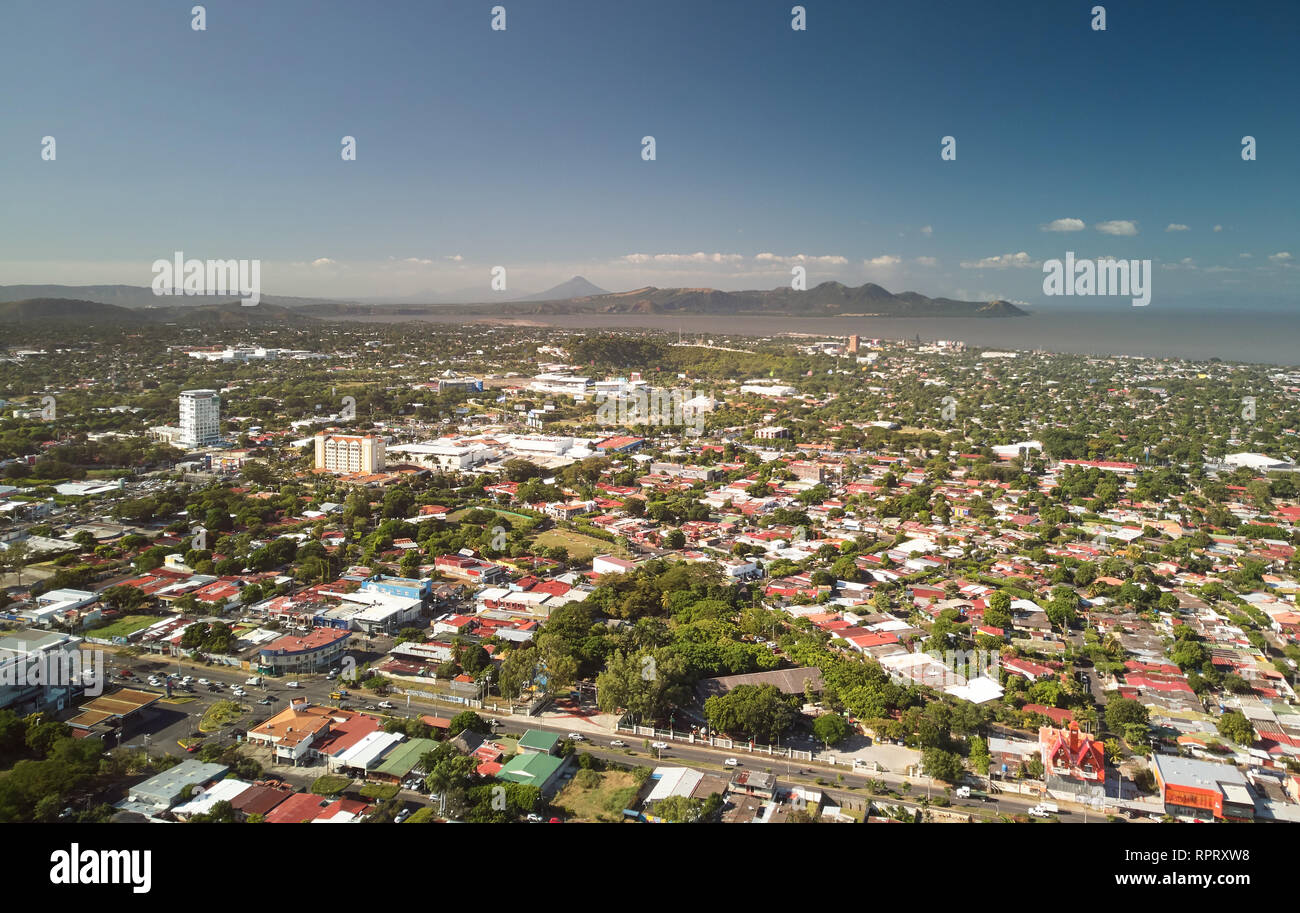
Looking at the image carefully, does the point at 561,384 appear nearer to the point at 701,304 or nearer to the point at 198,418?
the point at 198,418

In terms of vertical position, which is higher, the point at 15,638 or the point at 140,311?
Answer: the point at 140,311

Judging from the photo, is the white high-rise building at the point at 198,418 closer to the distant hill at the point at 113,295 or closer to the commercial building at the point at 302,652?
the commercial building at the point at 302,652

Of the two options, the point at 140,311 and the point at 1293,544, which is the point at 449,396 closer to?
the point at 1293,544

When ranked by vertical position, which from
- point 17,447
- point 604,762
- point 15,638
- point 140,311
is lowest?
point 604,762

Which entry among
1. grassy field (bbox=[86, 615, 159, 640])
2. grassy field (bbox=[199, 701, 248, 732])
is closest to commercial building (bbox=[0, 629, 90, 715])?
grassy field (bbox=[86, 615, 159, 640])

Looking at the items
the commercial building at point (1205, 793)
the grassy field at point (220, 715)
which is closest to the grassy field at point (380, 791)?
the grassy field at point (220, 715)

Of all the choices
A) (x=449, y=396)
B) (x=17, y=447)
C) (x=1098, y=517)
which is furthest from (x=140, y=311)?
(x=1098, y=517)

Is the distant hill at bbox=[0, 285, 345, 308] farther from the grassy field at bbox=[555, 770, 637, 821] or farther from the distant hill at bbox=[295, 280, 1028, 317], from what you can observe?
the grassy field at bbox=[555, 770, 637, 821]
